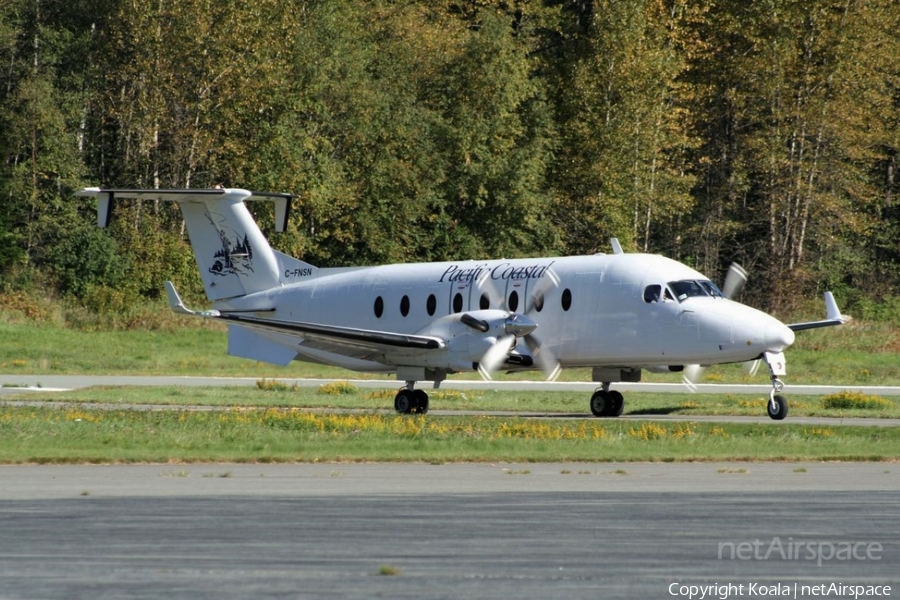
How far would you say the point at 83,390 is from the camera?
36.0 meters

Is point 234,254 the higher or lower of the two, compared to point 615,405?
higher

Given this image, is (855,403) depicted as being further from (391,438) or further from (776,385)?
(391,438)

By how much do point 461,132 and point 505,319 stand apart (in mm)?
35038

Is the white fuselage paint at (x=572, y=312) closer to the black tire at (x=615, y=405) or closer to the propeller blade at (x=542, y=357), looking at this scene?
the propeller blade at (x=542, y=357)

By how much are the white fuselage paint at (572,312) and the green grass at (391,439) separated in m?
2.19

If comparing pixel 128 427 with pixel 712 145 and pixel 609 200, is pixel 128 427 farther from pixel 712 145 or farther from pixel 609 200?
pixel 712 145

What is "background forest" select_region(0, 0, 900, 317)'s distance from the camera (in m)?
57.4

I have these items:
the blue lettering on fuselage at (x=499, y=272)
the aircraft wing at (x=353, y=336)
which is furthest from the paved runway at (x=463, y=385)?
the aircraft wing at (x=353, y=336)

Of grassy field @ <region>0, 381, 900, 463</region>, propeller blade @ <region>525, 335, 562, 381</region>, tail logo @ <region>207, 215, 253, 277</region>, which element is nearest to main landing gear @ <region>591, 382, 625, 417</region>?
grassy field @ <region>0, 381, 900, 463</region>

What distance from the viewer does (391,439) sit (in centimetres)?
2250

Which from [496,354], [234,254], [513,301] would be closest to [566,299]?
[513,301]

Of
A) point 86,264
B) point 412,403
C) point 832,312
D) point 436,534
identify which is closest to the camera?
point 436,534

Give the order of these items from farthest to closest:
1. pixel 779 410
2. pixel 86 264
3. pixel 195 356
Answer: pixel 86 264
pixel 195 356
pixel 779 410

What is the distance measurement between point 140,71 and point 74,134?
5.50 metres
